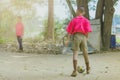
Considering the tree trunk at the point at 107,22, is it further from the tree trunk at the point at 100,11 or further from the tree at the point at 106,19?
the tree trunk at the point at 100,11

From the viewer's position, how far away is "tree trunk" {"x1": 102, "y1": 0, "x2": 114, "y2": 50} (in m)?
21.3

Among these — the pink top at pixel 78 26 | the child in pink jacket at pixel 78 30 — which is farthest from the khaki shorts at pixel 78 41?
the pink top at pixel 78 26

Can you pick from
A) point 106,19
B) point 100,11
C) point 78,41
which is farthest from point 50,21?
point 78,41

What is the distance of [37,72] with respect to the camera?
12312 mm

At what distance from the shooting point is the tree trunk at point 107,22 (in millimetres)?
21312

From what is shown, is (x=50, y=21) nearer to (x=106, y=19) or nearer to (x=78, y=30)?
(x=106, y=19)

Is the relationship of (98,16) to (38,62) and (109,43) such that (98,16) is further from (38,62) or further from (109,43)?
(38,62)

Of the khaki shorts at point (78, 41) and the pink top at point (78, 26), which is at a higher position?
the pink top at point (78, 26)

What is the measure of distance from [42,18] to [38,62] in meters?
18.6

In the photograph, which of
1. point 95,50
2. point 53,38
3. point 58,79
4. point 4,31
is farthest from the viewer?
point 4,31

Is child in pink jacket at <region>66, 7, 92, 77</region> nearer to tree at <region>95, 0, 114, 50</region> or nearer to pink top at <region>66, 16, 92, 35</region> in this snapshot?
pink top at <region>66, 16, 92, 35</region>

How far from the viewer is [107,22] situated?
2136 cm

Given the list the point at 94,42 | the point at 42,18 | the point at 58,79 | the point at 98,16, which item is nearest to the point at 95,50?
the point at 94,42

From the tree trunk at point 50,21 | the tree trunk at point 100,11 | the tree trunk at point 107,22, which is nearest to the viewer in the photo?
the tree trunk at point 107,22
